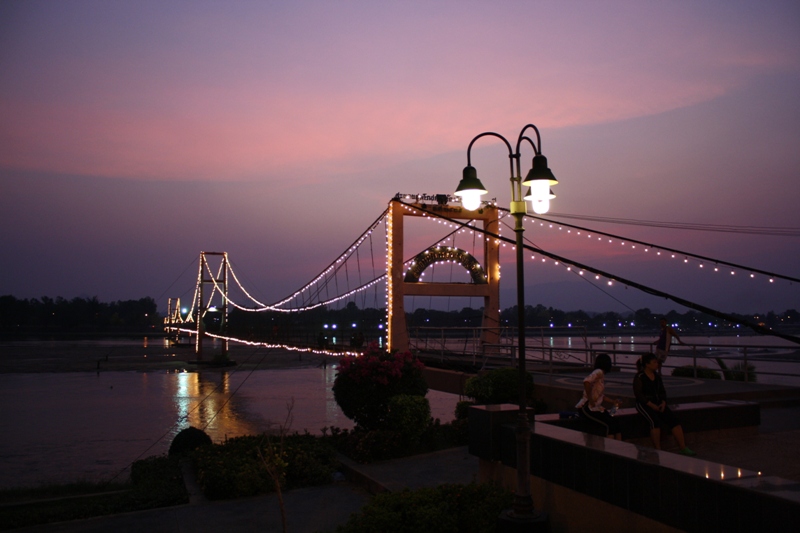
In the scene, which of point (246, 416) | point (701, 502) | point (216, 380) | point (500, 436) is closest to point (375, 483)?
point (500, 436)

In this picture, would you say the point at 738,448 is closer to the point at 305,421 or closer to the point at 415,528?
the point at 415,528

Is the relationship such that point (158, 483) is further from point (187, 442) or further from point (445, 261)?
point (445, 261)

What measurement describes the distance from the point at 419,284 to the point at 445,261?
1.83 metres

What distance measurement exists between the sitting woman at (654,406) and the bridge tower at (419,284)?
17191 millimetres

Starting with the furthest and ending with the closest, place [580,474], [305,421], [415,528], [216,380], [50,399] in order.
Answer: [216,380]
[50,399]
[305,421]
[415,528]
[580,474]

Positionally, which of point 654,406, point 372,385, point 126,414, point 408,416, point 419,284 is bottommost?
point 126,414

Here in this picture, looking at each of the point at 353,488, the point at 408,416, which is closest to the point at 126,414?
the point at 408,416

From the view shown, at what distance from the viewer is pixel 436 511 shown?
232 inches

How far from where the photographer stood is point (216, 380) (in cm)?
5450

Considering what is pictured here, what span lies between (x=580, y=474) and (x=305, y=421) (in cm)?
2011

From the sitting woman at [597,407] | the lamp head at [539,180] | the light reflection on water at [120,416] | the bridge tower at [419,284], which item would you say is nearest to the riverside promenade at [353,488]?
the sitting woman at [597,407]

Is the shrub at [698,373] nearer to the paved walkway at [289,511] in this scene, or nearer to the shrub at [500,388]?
the shrub at [500,388]

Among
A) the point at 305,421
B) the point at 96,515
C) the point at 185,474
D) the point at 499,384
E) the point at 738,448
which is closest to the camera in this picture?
the point at 738,448

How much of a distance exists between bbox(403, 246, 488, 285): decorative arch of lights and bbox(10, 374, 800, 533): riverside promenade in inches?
574
